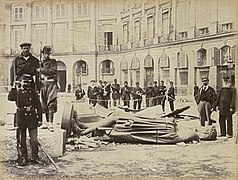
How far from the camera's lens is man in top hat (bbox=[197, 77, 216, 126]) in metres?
2.08

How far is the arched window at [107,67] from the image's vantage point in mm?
2117

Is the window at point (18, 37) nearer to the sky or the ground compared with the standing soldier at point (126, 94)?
nearer to the sky

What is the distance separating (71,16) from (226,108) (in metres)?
0.99

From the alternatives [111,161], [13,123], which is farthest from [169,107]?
[13,123]

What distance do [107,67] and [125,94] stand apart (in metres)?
0.18

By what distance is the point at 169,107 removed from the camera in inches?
82.7

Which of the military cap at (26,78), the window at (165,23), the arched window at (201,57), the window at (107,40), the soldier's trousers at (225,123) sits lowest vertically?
the soldier's trousers at (225,123)

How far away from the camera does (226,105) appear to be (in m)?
2.08

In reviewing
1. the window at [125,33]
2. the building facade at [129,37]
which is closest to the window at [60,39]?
the building facade at [129,37]

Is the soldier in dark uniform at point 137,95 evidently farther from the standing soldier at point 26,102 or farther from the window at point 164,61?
the standing soldier at point 26,102

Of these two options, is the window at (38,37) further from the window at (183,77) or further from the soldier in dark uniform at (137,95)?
the window at (183,77)

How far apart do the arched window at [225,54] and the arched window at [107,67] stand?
605 mm

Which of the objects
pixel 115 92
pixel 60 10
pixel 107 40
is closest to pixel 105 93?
pixel 115 92

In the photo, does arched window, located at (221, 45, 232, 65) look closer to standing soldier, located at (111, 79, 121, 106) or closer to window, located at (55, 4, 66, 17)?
standing soldier, located at (111, 79, 121, 106)
